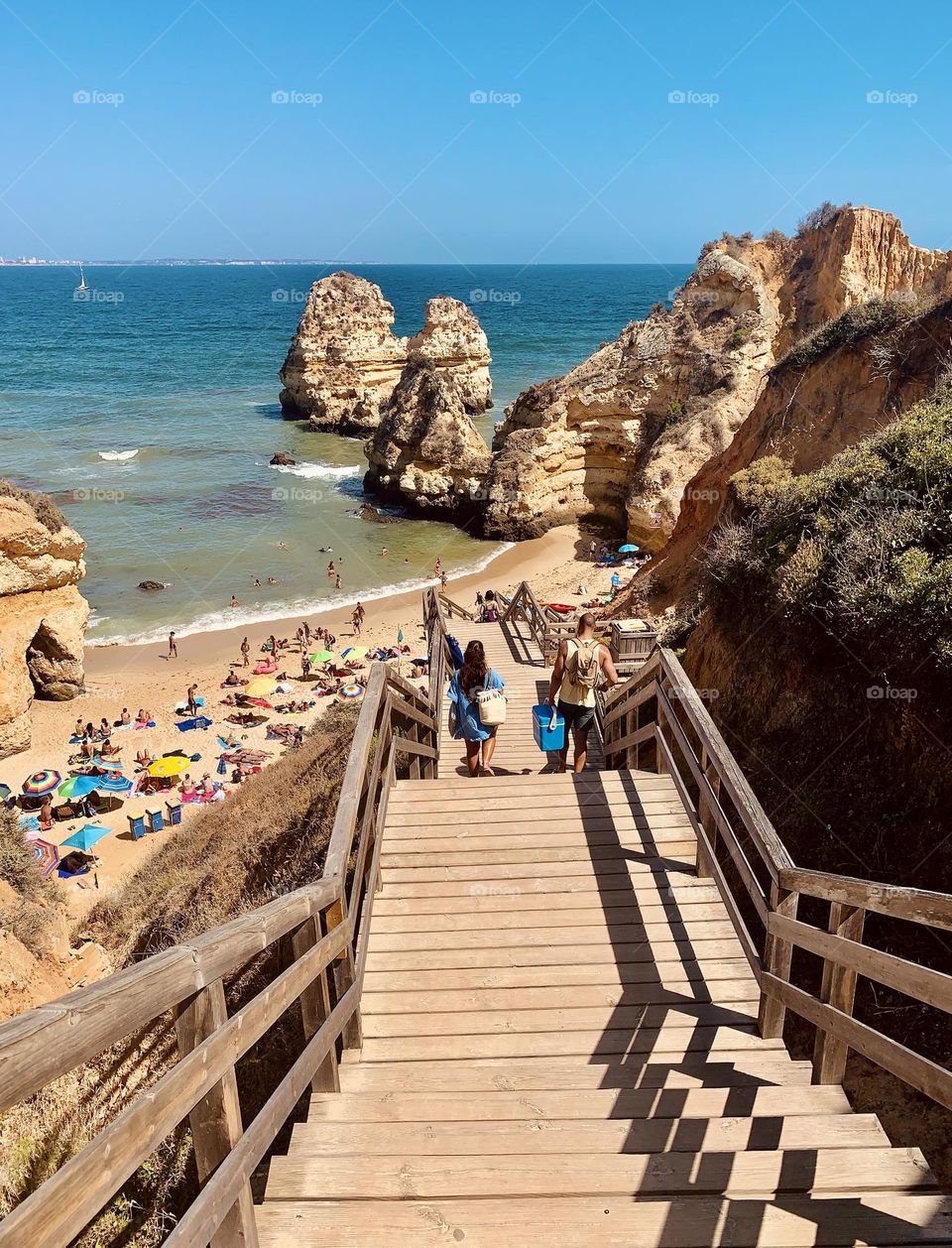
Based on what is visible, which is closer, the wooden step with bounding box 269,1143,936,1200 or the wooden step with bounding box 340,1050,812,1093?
the wooden step with bounding box 269,1143,936,1200

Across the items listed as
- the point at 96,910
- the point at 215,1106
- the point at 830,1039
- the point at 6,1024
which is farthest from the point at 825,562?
the point at 96,910

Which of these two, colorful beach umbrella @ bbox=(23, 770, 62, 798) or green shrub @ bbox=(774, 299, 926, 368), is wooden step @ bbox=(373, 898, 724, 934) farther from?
colorful beach umbrella @ bbox=(23, 770, 62, 798)

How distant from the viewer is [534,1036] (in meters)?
3.74

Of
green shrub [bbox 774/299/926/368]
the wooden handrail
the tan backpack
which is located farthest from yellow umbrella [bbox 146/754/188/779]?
green shrub [bbox 774/299/926/368]

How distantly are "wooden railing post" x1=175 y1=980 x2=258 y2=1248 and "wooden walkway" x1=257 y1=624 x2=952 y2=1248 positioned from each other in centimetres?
36

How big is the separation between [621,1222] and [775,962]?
4.45ft

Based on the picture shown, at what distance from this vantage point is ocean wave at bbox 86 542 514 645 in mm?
25469

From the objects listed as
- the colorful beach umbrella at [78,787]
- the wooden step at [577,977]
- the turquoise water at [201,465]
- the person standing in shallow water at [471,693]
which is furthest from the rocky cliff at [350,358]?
the wooden step at [577,977]

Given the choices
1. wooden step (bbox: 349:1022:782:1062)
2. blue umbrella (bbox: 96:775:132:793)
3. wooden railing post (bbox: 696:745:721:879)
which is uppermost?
wooden railing post (bbox: 696:745:721:879)

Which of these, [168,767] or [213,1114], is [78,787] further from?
[213,1114]

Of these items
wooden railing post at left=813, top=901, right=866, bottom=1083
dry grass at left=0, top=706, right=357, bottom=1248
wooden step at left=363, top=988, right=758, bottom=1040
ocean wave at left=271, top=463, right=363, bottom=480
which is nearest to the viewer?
wooden railing post at left=813, top=901, right=866, bottom=1083

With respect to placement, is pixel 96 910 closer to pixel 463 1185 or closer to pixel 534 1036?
pixel 534 1036

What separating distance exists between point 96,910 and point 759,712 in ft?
22.9

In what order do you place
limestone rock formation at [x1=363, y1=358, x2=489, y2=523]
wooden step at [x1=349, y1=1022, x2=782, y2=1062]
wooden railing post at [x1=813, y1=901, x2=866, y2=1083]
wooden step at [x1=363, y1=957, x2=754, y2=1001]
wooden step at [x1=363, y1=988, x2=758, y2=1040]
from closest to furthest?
wooden railing post at [x1=813, y1=901, x2=866, y2=1083], wooden step at [x1=349, y1=1022, x2=782, y2=1062], wooden step at [x1=363, y1=988, x2=758, y2=1040], wooden step at [x1=363, y1=957, x2=754, y2=1001], limestone rock formation at [x1=363, y1=358, x2=489, y2=523]
